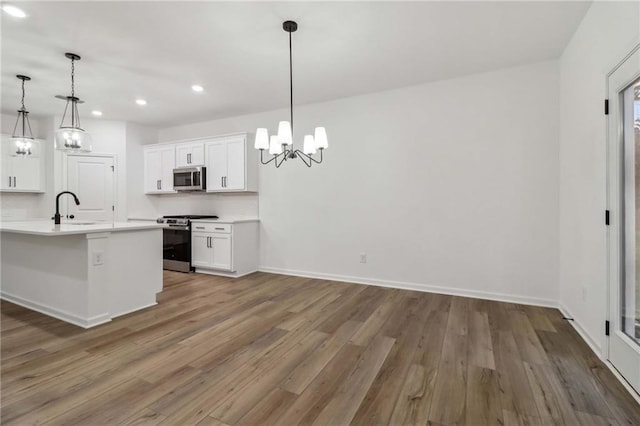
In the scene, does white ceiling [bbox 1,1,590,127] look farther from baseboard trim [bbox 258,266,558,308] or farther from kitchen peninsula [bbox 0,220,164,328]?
baseboard trim [bbox 258,266,558,308]

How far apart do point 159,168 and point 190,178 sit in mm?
1041

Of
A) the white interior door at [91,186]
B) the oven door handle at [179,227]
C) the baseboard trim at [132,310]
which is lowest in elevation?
the baseboard trim at [132,310]

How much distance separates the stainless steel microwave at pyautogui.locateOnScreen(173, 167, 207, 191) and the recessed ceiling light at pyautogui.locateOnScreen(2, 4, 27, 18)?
298 centimetres

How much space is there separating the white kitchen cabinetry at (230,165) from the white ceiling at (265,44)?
981 mm

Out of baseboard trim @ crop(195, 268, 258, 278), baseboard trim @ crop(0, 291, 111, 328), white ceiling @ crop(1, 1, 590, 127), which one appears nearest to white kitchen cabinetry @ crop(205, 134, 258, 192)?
white ceiling @ crop(1, 1, 590, 127)

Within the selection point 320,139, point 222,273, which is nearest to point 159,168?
point 222,273

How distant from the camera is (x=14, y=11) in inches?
97.3

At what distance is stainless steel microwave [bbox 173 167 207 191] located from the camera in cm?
534

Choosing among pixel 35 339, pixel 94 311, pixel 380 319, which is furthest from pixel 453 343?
pixel 35 339

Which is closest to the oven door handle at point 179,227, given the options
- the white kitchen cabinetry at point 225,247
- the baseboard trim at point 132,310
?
the white kitchen cabinetry at point 225,247

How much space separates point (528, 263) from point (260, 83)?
13.2 feet

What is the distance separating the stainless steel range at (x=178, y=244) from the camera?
5.16 m

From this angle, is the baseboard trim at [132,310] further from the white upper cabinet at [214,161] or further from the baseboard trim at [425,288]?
the white upper cabinet at [214,161]

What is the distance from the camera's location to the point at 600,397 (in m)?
1.79
